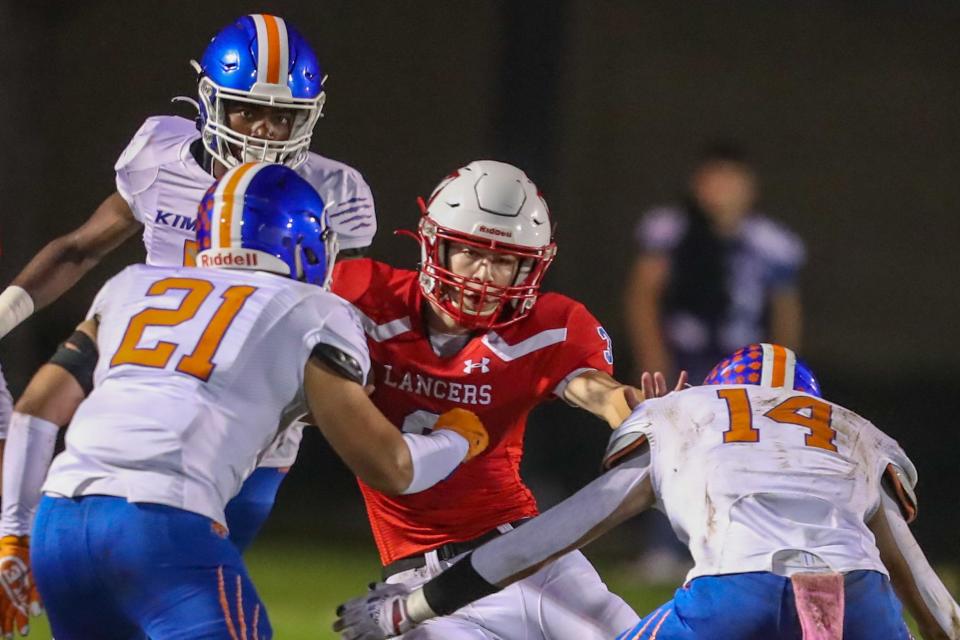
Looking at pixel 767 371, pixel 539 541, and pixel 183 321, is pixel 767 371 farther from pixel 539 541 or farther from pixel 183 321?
pixel 183 321

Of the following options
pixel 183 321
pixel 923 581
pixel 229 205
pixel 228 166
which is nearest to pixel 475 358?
pixel 229 205

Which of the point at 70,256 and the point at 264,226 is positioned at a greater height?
the point at 264,226

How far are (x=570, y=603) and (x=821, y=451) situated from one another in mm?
702

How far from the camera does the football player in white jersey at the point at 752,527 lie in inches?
120

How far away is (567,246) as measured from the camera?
10617 millimetres

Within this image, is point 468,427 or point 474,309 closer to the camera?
point 468,427

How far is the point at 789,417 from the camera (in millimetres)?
3193

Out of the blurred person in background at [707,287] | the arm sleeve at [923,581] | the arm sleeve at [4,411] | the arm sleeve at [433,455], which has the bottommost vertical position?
the blurred person in background at [707,287]

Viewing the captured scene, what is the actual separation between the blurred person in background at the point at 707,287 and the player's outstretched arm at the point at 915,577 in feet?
10.4

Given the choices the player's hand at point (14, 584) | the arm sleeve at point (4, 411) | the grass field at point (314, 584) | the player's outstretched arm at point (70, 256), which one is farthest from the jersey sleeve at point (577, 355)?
the grass field at point (314, 584)

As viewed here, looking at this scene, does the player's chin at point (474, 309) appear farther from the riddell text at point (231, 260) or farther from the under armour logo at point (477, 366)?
the riddell text at point (231, 260)

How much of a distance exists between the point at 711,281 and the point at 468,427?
3.26 m

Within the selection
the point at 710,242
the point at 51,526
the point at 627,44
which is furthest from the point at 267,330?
the point at 627,44

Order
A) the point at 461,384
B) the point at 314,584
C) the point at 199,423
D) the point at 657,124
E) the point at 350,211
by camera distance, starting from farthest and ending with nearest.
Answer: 1. the point at 657,124
2. the point at 314,584
3. the point at 350,211
4. the point at 461,384
5. the point at 199,423
